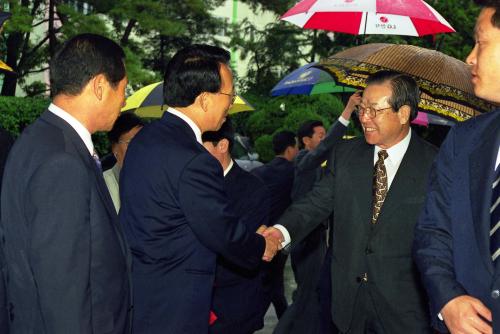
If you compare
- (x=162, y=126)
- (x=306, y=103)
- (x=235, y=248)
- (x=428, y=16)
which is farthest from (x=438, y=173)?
(x=306, y=103)

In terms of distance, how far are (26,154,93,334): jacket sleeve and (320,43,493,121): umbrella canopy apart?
8.57ft

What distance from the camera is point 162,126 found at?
379 cm

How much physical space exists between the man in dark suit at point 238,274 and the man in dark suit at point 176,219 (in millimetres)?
816

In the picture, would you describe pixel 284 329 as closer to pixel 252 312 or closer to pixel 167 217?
pixel 252 312

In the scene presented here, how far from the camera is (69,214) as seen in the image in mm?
2824

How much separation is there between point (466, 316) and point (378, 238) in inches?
63.5

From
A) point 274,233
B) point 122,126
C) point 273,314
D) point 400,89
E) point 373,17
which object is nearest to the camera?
point 274,233

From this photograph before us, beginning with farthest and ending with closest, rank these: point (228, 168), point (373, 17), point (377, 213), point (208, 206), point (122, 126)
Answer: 1. point (373, 17)
2. point (122, 126)
3. point (228, 168)
4. point (377, 213)
5. point (208, 206)

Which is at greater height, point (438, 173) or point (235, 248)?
point (438, 173)

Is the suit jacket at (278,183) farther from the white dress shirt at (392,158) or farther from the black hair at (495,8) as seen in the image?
the black hair at (495,8)

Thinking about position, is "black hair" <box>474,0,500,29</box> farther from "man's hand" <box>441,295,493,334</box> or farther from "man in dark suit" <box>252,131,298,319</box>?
"man in dark suit" <box>252,131,298,319</box>

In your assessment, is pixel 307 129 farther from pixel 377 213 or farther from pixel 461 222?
pixel 461 222

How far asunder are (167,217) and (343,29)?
3.77 meters

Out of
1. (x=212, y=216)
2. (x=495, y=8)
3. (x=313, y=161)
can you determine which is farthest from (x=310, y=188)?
(x=495, y=8)
